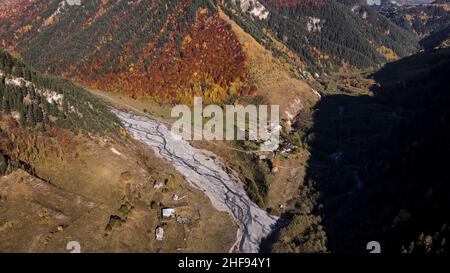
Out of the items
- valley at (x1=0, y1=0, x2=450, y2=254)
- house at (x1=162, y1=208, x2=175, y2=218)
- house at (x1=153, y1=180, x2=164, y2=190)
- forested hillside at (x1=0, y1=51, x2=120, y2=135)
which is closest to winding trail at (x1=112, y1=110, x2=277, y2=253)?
valley at (x1=0, y1=0, x2=450, y2=254)

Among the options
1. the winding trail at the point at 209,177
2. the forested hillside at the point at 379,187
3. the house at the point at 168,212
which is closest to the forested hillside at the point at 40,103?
the winding trail at the point at 209,177

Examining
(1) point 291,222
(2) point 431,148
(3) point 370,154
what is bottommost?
(1) point 291,222

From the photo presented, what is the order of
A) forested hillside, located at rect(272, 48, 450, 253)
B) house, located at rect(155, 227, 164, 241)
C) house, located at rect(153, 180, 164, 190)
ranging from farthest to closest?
house, located at rect(153, 180, 164, 190) → house, located at rect(155, 227, 164, 241) → forested hillside, located at rect(272, 48, 450, 253)

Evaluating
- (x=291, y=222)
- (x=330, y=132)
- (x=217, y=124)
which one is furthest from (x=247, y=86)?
(x=291, y=222)

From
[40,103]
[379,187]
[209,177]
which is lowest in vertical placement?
[209,177]

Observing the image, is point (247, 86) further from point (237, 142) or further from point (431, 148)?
point (431, 148)

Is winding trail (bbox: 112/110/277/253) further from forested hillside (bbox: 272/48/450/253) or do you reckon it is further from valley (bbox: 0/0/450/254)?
forested hillside (bbox: 272/48/450/253)

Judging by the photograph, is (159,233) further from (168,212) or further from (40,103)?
(40,103)

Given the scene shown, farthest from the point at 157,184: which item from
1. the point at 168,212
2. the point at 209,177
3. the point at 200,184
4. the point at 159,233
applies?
the point at 209,177
